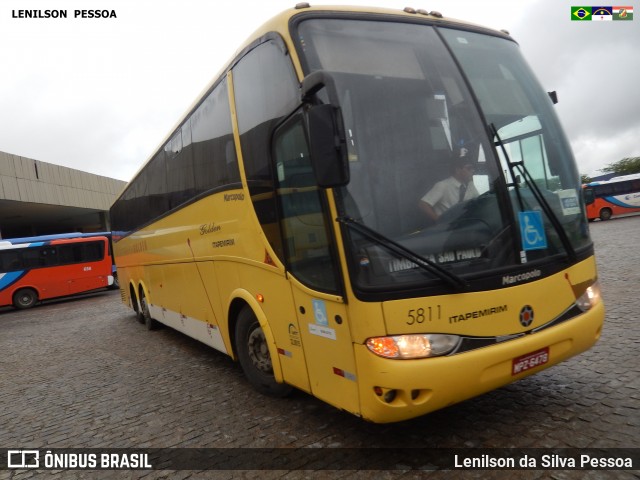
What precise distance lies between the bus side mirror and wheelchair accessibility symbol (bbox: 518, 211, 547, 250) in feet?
4.42

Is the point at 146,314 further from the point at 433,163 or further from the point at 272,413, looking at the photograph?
the point at 433,163

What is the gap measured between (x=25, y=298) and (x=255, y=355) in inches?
813

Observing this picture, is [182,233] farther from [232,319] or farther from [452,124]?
Answer: [452,124]

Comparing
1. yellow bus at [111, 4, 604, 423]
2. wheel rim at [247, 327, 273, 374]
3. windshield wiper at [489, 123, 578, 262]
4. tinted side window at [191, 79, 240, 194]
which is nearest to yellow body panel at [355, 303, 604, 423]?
yellow bus at [111, 4, 604, 423]

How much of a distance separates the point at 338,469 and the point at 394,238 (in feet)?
5.25

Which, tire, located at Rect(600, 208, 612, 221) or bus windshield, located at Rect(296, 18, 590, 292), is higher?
bus windshield, located at Rect(296, 18, 590, 292)

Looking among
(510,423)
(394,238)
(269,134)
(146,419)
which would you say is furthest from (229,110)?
(510,423)

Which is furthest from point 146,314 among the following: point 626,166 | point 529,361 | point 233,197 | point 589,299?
point 626,166

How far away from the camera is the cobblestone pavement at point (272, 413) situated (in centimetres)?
335

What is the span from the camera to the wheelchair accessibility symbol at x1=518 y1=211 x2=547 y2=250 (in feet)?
10.8

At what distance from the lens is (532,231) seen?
332cm

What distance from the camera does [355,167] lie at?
10.2ft

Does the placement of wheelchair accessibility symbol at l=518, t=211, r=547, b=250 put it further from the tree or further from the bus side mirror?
the tree

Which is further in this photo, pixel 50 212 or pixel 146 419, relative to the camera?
pixel 50 212
